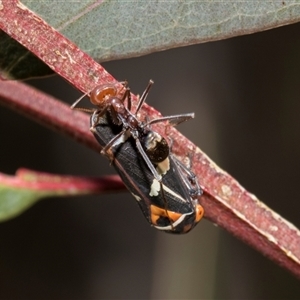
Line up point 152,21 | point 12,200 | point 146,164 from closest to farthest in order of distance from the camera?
point 152,21
point 146,164
point 12,200

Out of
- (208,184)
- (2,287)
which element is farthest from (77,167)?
(208,184)

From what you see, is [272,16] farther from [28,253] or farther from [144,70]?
[28,253]

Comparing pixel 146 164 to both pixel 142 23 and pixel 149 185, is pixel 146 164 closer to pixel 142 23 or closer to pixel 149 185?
pixel 149 185

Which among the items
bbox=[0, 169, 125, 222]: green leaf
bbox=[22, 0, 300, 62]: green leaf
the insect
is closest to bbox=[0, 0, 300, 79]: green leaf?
bbox=[22, 0, 300, 62]: green leaf

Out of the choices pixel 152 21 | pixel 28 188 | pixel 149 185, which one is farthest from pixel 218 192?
pixel 28 188

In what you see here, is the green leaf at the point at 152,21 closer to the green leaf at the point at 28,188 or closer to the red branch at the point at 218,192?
the red branch at the point at 218,192

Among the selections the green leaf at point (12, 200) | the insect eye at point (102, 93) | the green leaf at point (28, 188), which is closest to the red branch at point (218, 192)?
the insect eye at point (102, 93)

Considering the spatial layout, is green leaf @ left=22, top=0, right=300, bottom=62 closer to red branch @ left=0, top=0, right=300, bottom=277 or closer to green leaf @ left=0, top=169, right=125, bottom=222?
red branch @ left=0, top=0, right=300, bottom=277
